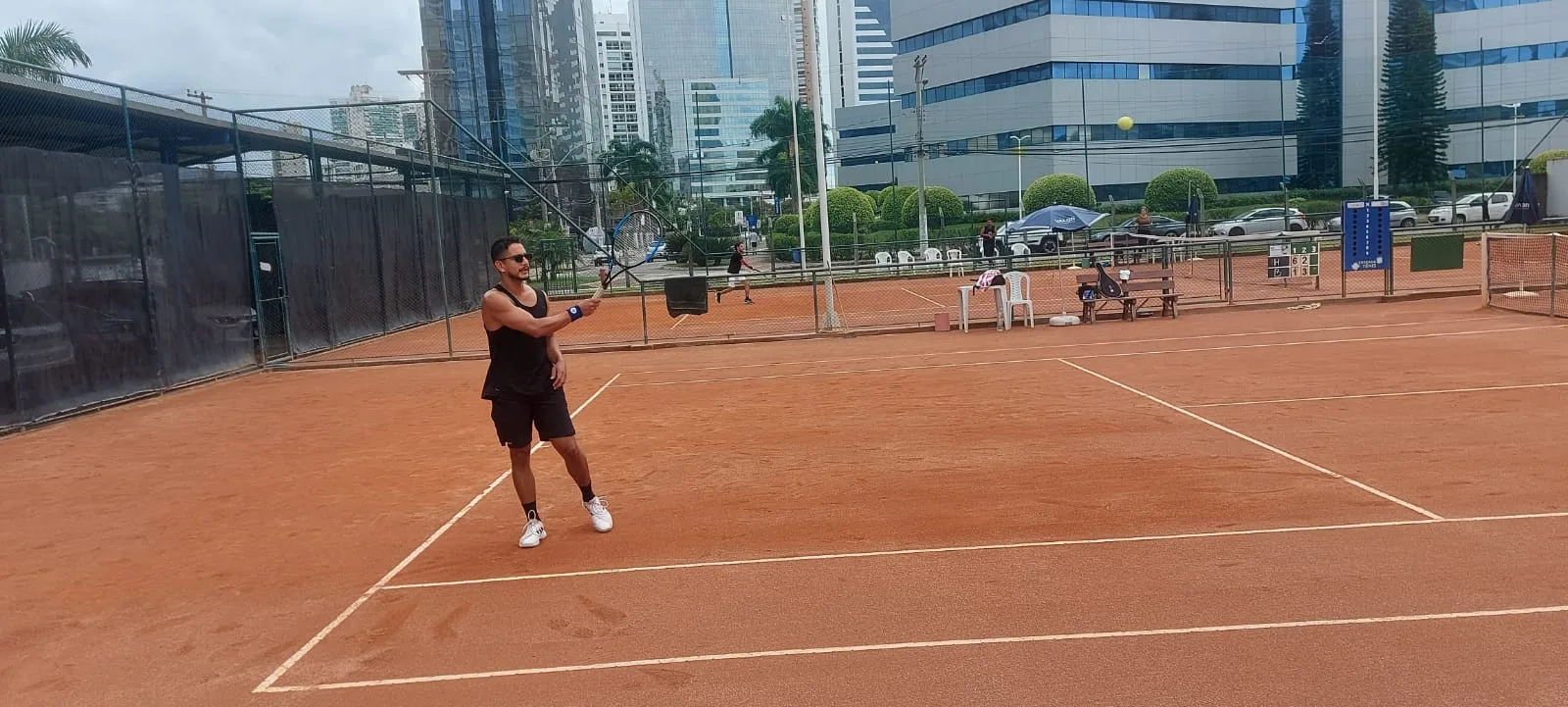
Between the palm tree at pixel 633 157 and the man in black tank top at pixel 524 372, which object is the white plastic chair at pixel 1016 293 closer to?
the man in black tank top at pixel 524 372

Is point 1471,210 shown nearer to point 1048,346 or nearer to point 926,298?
point 926,298

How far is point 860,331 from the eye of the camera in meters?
18.6

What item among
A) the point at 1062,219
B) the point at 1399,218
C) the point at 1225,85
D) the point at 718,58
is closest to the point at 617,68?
the point at 718,58

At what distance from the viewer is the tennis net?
16609 millimetres

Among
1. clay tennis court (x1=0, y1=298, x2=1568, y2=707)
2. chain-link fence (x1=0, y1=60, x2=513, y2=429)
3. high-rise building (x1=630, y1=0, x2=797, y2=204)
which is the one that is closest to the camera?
clay tennis court (x1=0, y1=298, x2=1568, y2=707)

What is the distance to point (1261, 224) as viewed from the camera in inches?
1576

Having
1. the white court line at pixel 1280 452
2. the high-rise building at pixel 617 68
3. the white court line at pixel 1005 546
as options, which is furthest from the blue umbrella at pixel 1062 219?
the high-rise building at pixel 617 68

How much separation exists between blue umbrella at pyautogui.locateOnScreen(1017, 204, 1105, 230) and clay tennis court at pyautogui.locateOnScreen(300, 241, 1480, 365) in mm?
1567

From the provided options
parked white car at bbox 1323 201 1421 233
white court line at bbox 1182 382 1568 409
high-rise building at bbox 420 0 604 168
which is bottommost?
white court line at bbox 1182 382 1568 409

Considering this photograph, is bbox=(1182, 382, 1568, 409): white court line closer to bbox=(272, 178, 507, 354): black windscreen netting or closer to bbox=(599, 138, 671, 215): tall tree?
bbox=(272, 178, 507, 354): black windscreen netting

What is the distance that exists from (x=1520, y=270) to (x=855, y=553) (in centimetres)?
1705

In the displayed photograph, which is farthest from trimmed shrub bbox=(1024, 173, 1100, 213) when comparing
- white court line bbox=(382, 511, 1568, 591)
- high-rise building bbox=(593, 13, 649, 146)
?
high-rise building bbox=(593, 13, 649, 146)

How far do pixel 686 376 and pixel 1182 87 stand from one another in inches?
2080

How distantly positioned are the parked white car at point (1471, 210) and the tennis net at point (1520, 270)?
24.9m
